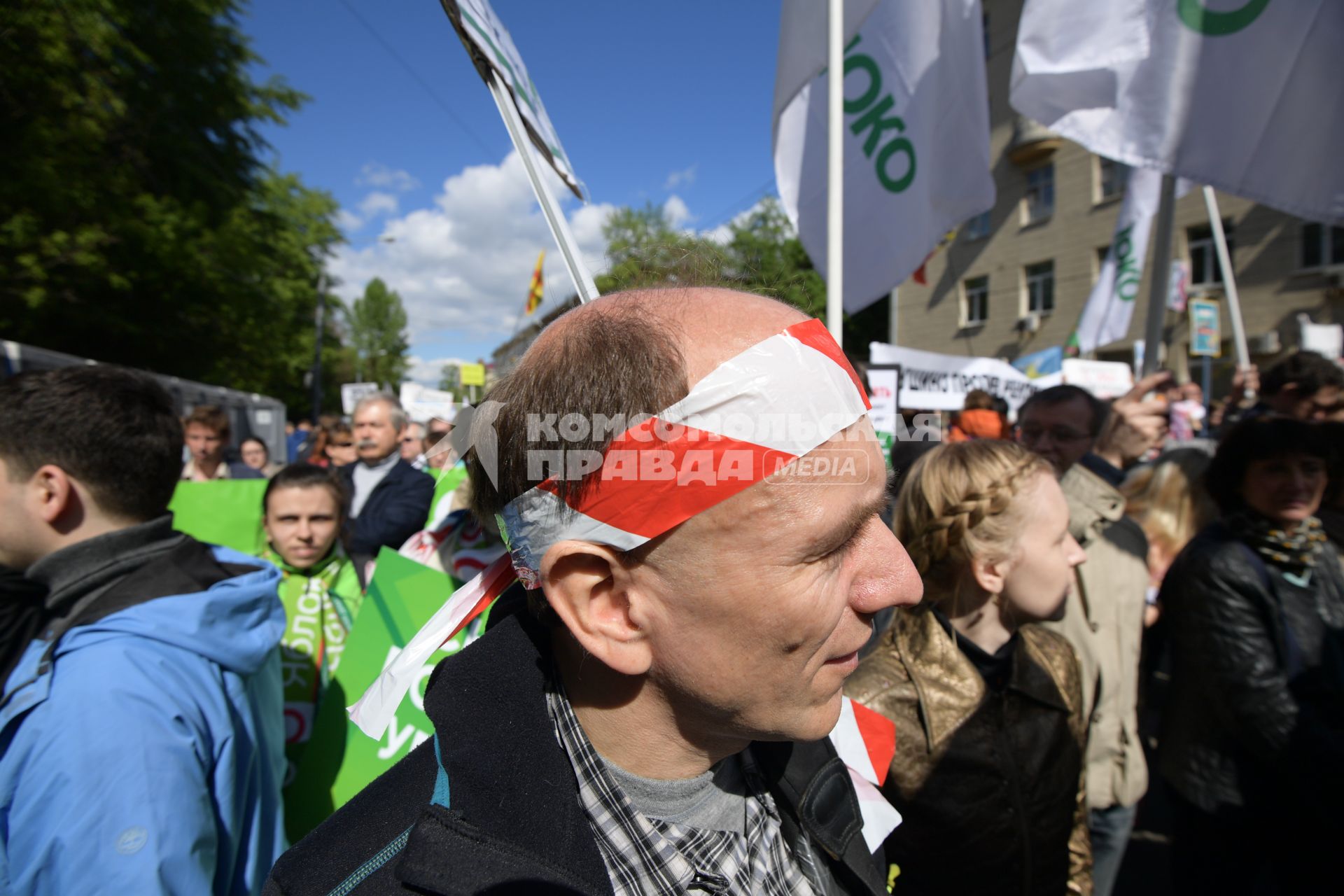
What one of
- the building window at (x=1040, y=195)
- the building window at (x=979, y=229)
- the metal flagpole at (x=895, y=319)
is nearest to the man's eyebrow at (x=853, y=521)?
the building window at (x=1040, y=195)

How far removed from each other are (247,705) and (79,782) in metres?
0.45

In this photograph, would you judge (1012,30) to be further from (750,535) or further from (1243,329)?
(750,535)

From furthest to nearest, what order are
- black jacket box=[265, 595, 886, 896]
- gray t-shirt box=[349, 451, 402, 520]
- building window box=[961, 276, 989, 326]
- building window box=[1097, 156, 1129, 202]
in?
building window box=[961, 276, 989, 326] → building window box=[1097, 156, 1129, 202] → gray t-shirt box=[349, 451, 402, 520] → black jacket box=[265, 595, 886, 896]

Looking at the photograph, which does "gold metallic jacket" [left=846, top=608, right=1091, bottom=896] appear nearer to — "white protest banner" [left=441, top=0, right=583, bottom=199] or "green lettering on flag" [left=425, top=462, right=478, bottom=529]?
"white protest banner" [left=441, top=0, right=583, bottom=199]

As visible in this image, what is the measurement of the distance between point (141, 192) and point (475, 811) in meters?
17.5

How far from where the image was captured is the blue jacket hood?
1597mm

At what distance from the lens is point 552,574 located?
105cm

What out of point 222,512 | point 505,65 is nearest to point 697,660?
point 505,65

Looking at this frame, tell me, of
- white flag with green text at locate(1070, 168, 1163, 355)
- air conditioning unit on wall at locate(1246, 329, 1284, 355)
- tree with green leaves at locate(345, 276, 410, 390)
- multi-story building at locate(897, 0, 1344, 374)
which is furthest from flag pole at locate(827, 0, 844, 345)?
tree with green leaves at locate(345, 276, 410, 390)

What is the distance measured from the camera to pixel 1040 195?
885 inches

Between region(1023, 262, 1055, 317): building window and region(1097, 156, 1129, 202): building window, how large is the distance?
240cm

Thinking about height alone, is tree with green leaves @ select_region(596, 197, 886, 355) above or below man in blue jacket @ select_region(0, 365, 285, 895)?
above

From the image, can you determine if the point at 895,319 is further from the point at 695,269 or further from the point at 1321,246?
the point at 695,269

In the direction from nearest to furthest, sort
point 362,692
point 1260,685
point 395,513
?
point 1260,685
point 362,692
point 395,513
